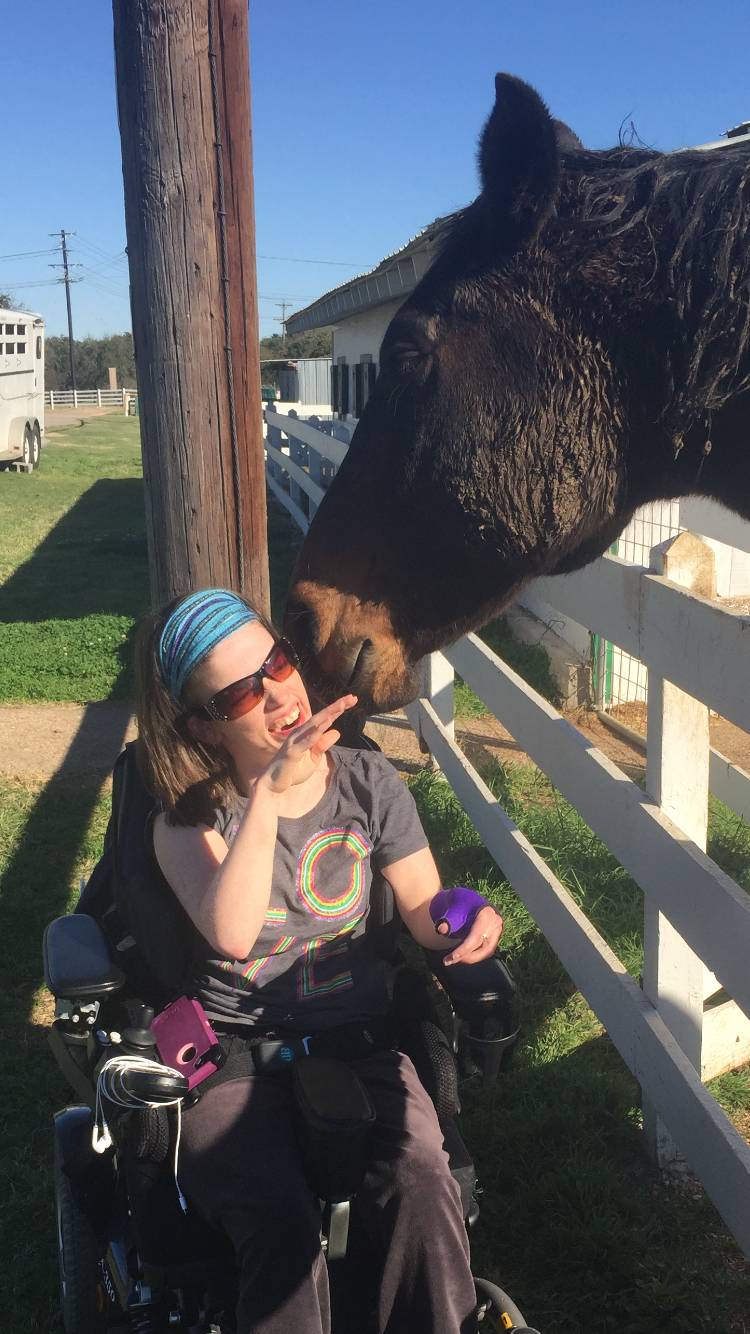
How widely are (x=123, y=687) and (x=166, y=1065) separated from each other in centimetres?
511

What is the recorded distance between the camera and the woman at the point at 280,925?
167 centimetres

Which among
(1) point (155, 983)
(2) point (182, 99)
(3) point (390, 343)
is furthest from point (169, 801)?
(2) point (182, 99)

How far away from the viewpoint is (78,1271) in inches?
80.9

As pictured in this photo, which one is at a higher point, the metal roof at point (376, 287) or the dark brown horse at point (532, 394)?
the metal roof at point (376, 287)

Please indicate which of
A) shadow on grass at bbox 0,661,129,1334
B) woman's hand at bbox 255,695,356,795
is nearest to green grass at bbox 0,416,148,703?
shadow on grass at bbox 0,661,129,1334

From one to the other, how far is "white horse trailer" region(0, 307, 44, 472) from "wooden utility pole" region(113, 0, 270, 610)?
1980 cm

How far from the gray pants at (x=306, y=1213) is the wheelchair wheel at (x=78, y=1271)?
1.50ft

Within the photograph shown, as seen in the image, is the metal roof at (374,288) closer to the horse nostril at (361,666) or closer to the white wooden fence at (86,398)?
the horse nostril at (361,666)

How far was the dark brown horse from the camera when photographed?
6.20 ft

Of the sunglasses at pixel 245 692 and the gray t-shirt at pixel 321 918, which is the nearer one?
the sunglasses at pixel 245 692

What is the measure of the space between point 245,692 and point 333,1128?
29.7 inches

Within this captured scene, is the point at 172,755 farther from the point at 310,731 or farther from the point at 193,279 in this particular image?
the point at 193,279

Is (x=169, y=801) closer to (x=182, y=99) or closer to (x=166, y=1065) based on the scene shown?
(x=166, y=1065)

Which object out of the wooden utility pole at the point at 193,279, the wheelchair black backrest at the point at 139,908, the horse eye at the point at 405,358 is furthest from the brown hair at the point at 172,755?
the wooden utility pole at the point at 193,279
